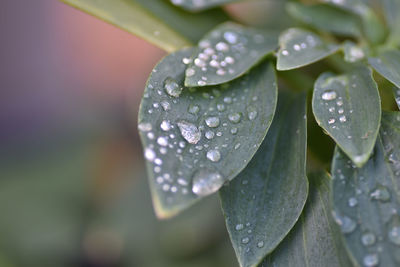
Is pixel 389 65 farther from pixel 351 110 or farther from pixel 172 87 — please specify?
pixel 172 87

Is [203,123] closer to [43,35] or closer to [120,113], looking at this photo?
[120,113]

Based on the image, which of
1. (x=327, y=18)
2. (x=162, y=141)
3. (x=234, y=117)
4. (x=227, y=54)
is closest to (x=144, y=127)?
(x=162, y=141)

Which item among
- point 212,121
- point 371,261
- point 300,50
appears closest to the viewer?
point 371,261

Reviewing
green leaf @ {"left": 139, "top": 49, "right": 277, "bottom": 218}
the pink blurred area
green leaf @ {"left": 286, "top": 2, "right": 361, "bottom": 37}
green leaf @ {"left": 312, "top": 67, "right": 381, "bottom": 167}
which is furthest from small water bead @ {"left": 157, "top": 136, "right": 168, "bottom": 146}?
the pink blurred area

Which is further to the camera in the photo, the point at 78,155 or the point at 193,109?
the point at 78,155

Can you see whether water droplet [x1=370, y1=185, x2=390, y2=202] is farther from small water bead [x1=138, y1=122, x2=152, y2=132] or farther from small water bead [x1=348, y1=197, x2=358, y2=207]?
small water bead [x1=138, y1=122, x2=152, y2=132]

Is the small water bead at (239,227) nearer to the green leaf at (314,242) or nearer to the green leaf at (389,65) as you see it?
the green leaf at (314,242)

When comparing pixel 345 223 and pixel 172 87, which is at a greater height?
pixel 172 87

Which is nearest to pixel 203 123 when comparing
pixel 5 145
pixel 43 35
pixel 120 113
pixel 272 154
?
pixel 272 154
